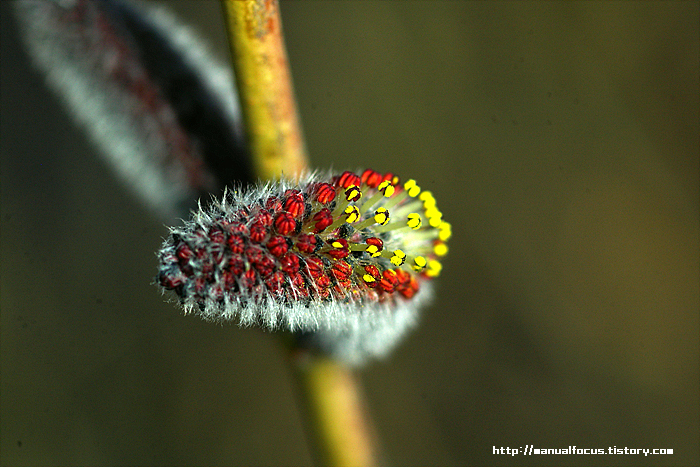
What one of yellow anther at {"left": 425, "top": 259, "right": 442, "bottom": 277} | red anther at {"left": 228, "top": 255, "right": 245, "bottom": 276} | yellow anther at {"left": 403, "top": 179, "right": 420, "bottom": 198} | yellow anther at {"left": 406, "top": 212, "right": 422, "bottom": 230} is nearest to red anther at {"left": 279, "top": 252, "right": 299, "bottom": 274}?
red anther at {"left": 228, "top": 255, "right": 245, "bottom": 276}

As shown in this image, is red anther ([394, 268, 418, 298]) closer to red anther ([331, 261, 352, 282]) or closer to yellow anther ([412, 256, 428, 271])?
yellow anther ([412, 256, 428, 271])

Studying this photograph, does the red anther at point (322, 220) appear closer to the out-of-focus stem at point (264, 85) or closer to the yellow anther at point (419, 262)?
the out-of-focus stem at point (264, 85)

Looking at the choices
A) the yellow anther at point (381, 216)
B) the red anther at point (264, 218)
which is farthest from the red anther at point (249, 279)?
the yellow anther at point (381, 216)

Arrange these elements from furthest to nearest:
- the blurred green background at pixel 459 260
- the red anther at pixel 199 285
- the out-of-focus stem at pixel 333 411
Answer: the blurred green background at pixel 459 260 → the out-of-focus stem at pixel 333 411 → the red anther at pixel 199 285

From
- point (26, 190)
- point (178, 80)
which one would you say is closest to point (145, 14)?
point (178, 80)

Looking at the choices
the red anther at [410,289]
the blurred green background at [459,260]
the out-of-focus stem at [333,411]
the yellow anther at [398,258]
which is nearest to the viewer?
the yellow anther at [398,258]

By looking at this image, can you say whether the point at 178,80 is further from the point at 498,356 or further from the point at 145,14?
the point at 498,356

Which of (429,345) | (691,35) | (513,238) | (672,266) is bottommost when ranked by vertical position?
(429,345)
